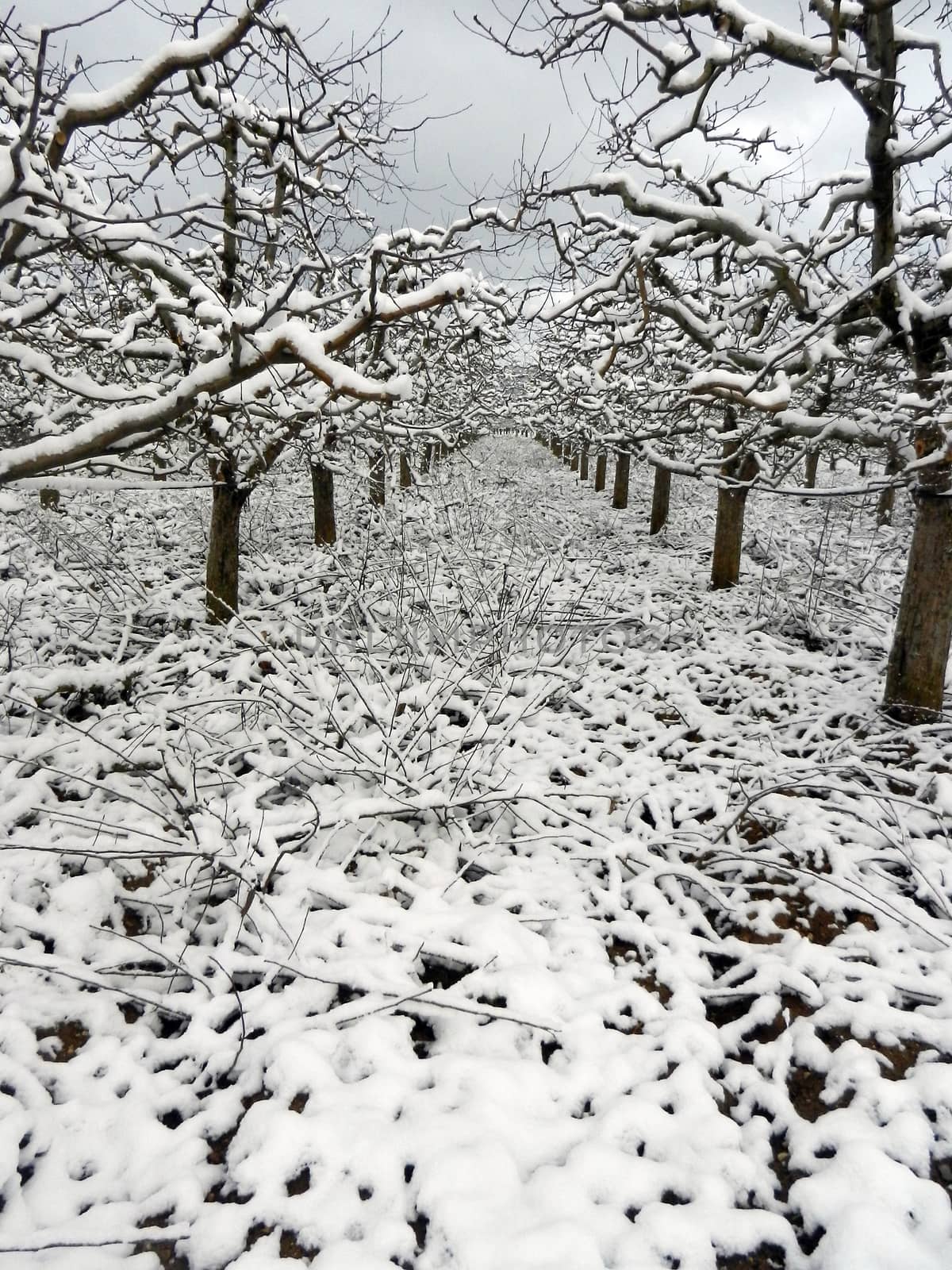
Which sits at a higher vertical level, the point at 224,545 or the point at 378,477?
the point at 378,477

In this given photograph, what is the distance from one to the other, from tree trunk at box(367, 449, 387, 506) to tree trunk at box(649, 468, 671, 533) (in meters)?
4.71

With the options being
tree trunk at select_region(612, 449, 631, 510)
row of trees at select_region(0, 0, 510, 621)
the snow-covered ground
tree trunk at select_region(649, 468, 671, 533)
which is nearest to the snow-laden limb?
row of trees at select_region(0, 0, 510, 621)

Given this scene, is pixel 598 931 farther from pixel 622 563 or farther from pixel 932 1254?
pixel 622 563

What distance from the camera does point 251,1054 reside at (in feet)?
7.52

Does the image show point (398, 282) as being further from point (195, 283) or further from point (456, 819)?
point (456, 819)

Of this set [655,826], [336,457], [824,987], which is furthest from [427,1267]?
[336,457]

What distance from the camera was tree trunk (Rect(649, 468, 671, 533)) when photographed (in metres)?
11.4

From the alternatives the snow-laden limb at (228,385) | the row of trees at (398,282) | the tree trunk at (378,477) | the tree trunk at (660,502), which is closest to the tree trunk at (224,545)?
the row of trees at (398,282)

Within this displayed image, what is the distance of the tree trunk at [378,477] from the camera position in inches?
389

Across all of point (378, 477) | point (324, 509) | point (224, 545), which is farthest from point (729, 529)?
point (378, 477)

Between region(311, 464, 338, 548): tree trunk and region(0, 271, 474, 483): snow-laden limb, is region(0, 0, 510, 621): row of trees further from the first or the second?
region(311, 464, 338, 548): tree trunk

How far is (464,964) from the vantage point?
2764 millimetres

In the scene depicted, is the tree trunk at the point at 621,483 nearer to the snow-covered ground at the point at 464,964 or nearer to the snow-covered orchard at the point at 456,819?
the snow-covered orchard at the point at 456,819

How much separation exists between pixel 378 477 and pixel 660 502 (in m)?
5.34
